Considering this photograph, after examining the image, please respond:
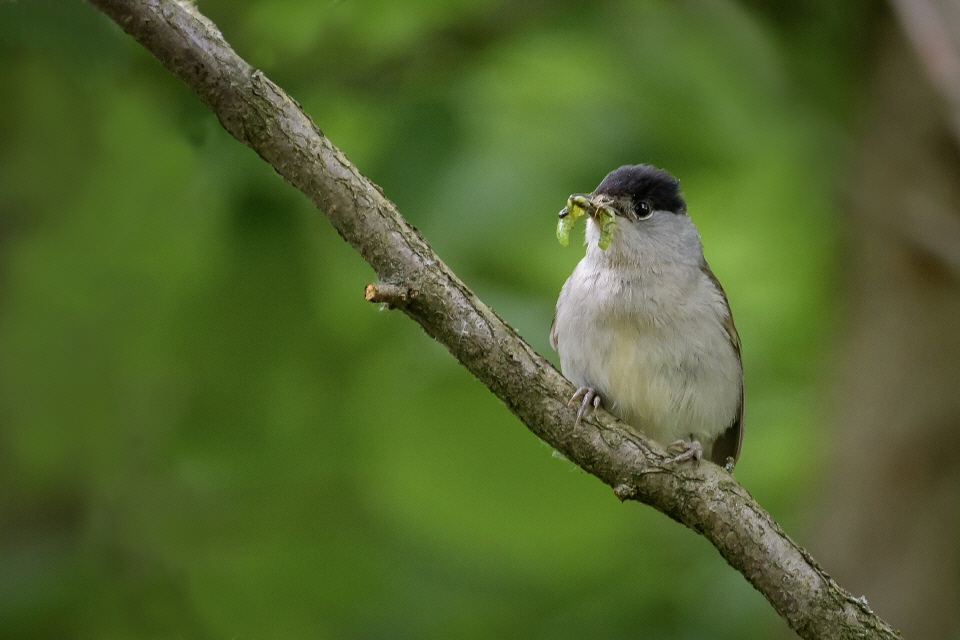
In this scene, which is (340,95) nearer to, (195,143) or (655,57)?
(195,143)

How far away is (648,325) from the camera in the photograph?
3918 millimetres

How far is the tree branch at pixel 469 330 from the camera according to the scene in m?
2.54

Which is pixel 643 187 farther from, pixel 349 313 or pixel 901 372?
pixel 901 372

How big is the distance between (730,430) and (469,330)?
2.19 metres

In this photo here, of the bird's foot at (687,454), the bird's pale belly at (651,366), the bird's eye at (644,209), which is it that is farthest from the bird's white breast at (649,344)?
the bird's foot at (687,454)

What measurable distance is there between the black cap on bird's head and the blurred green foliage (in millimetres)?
497

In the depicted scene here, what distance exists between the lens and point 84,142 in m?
4.30

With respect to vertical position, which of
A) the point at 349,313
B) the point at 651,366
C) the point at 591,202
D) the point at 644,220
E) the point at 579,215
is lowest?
the point at 651,366

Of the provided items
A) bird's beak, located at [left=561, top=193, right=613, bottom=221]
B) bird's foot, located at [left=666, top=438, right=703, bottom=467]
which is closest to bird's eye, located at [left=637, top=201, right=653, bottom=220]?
bird's beak, located at [left=561, top=193, right=613, bottom=221]

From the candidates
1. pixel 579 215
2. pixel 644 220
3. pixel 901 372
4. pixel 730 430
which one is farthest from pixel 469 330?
pixel 901 372

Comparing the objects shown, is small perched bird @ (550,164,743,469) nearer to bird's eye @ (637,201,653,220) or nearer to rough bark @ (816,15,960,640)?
bird's eye @ (637,201,653,220)

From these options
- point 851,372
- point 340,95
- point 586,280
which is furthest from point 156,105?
point 851,372

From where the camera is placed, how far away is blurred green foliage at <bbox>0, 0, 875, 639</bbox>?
13.8 feet

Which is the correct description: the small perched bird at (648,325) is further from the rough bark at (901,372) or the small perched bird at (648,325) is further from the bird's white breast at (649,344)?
the rough bark at (901,372)
